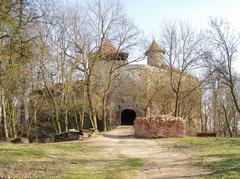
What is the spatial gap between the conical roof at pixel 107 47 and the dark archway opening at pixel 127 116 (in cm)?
1607

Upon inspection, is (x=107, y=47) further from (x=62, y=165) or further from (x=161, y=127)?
(x=62, y=165)

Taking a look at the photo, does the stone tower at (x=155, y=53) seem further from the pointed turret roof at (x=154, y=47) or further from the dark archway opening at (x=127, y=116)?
the dark archway opening at (x=127, y=116)

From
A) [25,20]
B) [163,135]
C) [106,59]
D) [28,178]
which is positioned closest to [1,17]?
[25,20]

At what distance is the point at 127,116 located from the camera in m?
55.6

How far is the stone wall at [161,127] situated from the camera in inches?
1219

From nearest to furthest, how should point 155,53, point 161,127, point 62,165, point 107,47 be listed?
point 62,165, point 161,127, point 107,47, point 155,53

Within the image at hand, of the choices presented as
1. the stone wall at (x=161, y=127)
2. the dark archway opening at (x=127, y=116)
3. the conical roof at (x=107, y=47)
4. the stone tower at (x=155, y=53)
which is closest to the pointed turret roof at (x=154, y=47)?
the stone tower at (x=155, y=53)

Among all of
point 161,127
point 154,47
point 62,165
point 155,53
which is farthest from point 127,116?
point 62,165

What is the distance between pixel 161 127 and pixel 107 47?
38.3ft

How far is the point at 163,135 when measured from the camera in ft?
101

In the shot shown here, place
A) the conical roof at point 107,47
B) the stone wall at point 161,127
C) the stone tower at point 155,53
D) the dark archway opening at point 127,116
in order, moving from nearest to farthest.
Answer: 1. the stone wall at point 161,127
2. the conical roof at point 107,47
3. the stone tower at point 155,53
4. the dark archway opening at point 127,116

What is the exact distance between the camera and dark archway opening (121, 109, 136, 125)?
54662mm

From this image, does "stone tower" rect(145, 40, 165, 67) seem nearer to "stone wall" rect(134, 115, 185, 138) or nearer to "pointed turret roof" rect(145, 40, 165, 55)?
"pointed turret roof" rect(145, 40, 165, 55)

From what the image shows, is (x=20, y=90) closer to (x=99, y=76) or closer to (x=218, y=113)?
(x=99, y=76)
